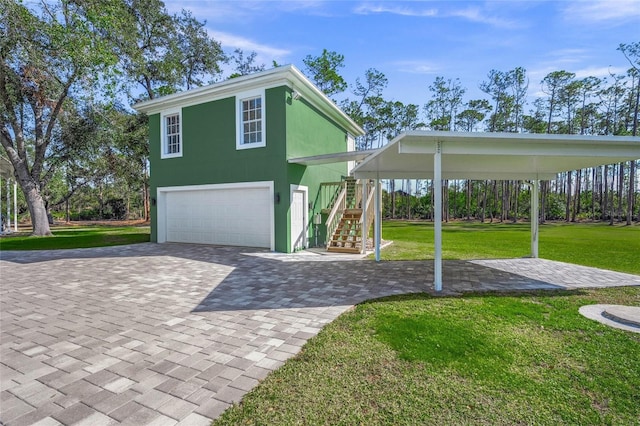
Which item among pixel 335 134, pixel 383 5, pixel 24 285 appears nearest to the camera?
pixel 24 285

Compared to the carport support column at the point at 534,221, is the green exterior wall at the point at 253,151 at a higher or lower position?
higher

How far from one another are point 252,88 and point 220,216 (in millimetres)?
4487

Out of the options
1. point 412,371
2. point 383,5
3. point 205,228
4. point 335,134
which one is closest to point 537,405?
point 412,371

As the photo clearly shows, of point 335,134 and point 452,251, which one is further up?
point 335,134

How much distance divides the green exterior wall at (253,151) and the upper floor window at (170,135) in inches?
11.6

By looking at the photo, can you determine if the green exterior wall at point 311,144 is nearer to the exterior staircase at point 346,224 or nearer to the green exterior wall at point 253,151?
the green exterior wall at point 253,151

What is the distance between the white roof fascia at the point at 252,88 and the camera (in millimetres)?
9547

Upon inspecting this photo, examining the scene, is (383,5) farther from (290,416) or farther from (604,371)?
(290,416)

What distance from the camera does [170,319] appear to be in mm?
4180

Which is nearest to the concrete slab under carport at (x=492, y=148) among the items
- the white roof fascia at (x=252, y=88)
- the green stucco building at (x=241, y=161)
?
the green stucco building at (x=241, y=161)

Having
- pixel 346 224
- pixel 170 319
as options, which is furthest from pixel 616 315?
pixel 346 224

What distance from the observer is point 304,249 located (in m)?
10.7

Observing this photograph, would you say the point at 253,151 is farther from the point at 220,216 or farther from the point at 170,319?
the point at 170,319

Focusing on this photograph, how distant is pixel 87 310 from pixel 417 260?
23.5 ft
